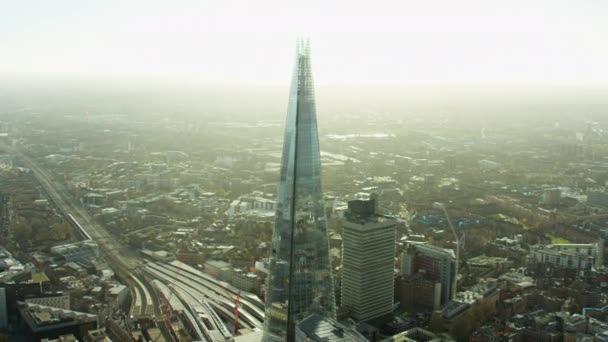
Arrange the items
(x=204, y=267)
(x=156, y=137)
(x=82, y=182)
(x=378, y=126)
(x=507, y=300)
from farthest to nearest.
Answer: (x=378, y=126) → (x=156, y=137) → (x=82, y=182) → (x=204, y=267) → (x=507, y=300)

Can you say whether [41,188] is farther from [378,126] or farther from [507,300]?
[378,126]

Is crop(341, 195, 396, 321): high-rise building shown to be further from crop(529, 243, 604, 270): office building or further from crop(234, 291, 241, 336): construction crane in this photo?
crop(529, 243, 604, 270): office building

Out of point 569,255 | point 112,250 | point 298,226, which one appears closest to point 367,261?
point 298,226

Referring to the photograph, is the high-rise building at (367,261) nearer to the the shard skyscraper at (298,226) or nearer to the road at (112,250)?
the the shard skyscraper at (298,226)

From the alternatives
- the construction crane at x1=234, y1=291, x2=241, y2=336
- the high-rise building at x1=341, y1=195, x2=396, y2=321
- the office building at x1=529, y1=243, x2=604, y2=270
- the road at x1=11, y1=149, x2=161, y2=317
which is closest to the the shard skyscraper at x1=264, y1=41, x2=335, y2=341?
the construction crane at x1=234, y1=291, x2=241, y2=336

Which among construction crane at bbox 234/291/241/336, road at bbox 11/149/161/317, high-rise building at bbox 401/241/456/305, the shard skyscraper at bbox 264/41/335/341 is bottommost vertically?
road at bbox 11/149/161/317

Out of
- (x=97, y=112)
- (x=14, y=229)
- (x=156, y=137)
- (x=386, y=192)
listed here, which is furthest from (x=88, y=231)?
(x=97, y=112)

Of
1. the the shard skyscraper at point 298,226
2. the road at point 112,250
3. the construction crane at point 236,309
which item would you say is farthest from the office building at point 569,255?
the road at point 112,250
